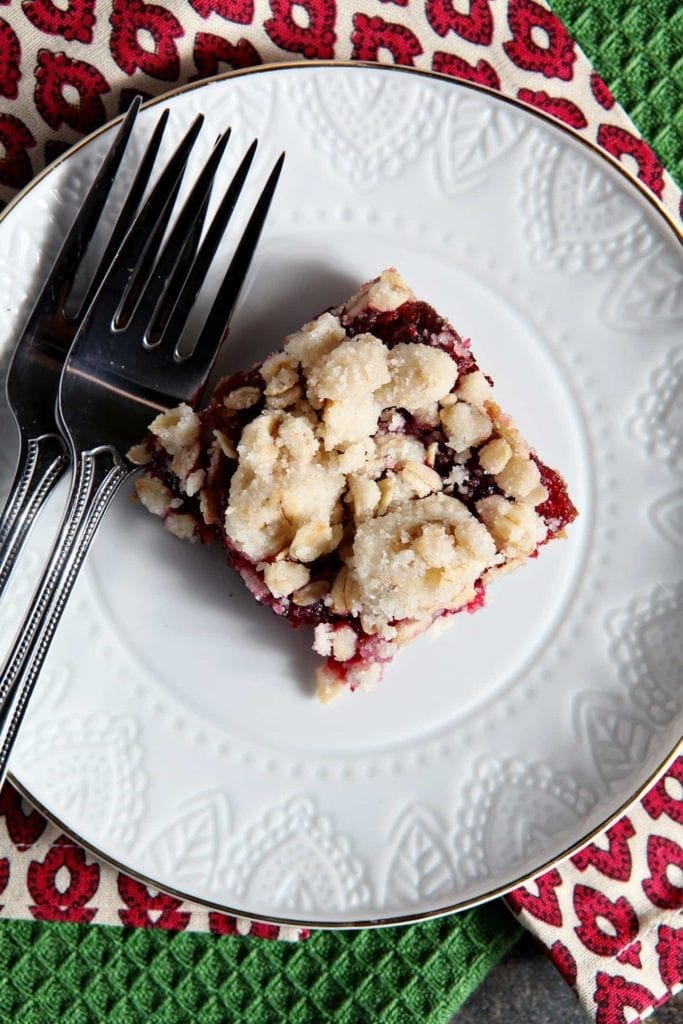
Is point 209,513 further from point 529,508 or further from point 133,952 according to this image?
point 133,952

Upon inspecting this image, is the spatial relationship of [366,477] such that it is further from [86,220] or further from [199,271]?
[86,220]

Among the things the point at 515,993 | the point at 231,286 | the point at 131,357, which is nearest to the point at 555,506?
the point at 231,286

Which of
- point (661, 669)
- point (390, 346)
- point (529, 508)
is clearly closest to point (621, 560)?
point (661, 669)

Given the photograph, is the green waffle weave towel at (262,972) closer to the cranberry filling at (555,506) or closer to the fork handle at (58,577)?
the fork handle at (58,577)

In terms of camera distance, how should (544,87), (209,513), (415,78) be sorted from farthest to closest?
(544,87) < (415,78) < (209,513)

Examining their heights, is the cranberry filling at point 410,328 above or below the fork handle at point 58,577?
above

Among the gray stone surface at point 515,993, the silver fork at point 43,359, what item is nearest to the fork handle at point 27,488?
the silver fork at point 43,359
